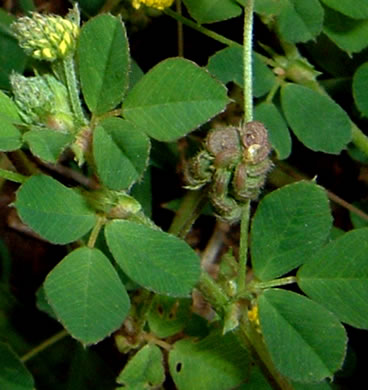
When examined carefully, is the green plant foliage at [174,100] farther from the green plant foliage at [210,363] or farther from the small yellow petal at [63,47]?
the green plant foliage at [210,363]

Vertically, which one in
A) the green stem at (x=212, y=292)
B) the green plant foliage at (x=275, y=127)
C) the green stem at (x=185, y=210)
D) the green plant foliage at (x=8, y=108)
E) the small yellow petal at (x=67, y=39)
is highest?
the small yellow petal at (x=67, y=39)

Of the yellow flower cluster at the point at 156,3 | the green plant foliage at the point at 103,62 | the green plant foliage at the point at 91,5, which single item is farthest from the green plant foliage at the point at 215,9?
the green plant foliage at the point at 103,62

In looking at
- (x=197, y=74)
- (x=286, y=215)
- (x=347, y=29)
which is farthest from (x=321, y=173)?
(x=197, y=74)

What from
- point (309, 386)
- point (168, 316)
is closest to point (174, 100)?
point (168, 316)

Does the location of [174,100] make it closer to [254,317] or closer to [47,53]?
[47,53]

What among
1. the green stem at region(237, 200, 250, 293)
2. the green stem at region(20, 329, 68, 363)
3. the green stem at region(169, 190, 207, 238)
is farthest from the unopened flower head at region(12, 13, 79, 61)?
the green stem at region(20, 329, 68, 363)

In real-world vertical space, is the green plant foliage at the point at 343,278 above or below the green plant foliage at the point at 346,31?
below

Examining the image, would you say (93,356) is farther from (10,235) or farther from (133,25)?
(133,25)
